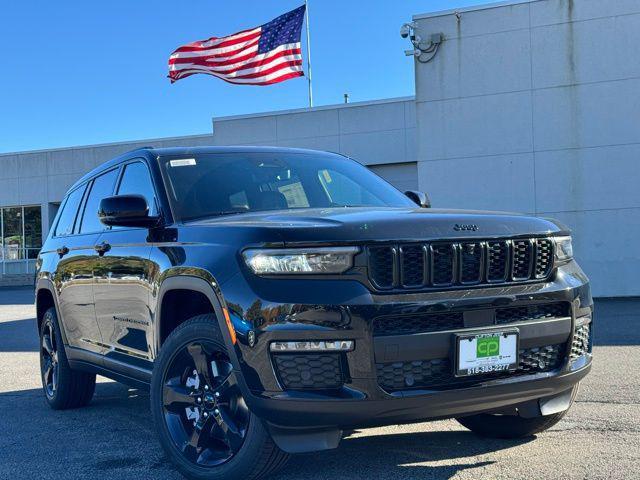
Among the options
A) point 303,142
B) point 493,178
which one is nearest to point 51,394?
point 493,178

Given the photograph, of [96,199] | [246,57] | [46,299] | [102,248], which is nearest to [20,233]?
[246,57]

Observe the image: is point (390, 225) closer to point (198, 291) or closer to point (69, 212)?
point (198, 291)

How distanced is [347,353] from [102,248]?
251 centimetres

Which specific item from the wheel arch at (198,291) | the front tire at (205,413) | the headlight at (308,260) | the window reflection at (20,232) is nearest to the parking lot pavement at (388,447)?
the front tire at (205,413)

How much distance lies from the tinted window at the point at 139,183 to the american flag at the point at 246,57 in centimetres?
1443

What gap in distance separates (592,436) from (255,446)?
7.49ft

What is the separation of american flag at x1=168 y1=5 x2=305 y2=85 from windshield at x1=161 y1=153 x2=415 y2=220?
1463 cm

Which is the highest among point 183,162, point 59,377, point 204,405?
point 183,162

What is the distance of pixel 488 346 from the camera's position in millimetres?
3352

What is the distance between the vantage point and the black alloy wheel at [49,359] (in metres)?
6.24

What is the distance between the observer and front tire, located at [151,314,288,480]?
345cm

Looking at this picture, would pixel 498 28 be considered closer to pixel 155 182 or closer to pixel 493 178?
pixel 493 178

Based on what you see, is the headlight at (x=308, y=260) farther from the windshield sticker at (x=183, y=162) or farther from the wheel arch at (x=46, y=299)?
the wheel arch at (x=46, y=299)

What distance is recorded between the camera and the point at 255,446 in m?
3.40
